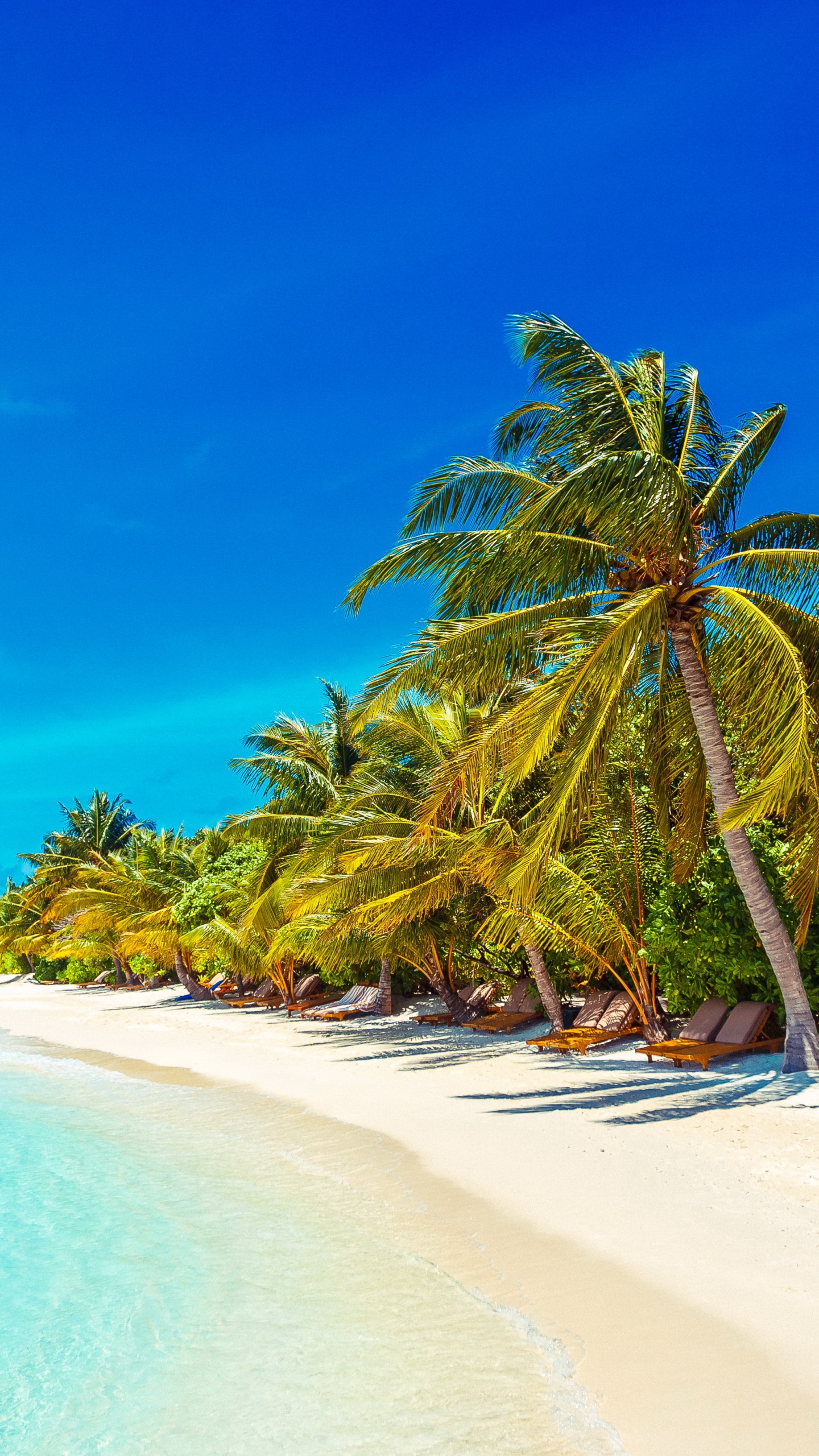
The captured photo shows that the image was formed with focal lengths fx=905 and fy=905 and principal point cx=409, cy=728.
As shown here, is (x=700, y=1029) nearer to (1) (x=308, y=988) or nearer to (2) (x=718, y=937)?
(2) (x=718, y=937)

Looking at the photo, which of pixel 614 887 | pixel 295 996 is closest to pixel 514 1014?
pixel 614 887

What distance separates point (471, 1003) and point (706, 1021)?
6.18 metres

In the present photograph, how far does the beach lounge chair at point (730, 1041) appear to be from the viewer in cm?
980

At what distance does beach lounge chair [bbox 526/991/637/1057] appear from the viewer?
457 inches

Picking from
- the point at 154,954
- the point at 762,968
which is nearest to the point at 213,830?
the point at 154,954

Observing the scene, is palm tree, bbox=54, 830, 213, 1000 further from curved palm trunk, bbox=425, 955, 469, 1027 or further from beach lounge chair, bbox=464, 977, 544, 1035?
beach lounge chair, bbox=464, 977, 544, 1035

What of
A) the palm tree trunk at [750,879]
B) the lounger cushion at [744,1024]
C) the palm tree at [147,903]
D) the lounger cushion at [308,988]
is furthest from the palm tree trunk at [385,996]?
the palm tree trunk at [750,879]

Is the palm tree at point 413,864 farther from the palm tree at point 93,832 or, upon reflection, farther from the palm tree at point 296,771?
the palm tree at point 93,832

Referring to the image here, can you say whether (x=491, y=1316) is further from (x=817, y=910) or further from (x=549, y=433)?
(x=549, y=433)

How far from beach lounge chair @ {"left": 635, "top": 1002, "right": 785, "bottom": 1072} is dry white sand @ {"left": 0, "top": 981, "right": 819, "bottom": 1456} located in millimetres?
194

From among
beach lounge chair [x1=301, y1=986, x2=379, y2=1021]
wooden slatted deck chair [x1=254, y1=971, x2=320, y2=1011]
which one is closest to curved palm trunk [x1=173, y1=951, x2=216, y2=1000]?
wooden slatted deck chair [x1=254, y1=971, x2=320, y2=1011]

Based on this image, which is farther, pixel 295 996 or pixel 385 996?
pixel 295 996

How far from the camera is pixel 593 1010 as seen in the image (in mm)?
12789

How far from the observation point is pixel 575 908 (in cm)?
1150
